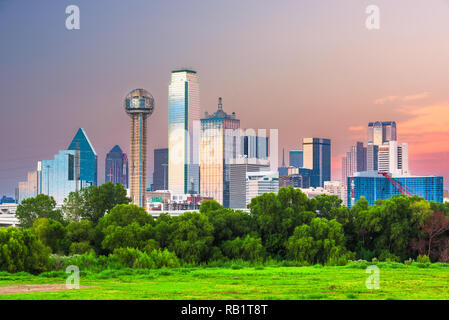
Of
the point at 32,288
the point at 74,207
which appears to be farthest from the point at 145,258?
the point at 74,207

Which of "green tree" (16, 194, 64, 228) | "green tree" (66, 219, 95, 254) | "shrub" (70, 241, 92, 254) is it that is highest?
"green tree" (16, 194, 64, 228)

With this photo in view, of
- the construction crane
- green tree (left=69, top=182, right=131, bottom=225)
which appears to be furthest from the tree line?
the construction crane

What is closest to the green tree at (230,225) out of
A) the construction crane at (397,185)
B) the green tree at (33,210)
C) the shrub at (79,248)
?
the shrub at (79,248)

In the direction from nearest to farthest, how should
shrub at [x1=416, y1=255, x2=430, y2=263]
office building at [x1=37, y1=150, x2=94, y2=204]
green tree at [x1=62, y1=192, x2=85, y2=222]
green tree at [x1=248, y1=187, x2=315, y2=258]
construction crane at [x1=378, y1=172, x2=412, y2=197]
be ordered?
shrub at [x1=416, y1=255, x2=430, y2=263]
green tree at [x1=248, y1=187, x2=315, y2=258]
green tree at [x1=62, y1=192, x2=85, y2=222]
construction crane at [x1=378, y1=172, x2=412, y2=197]
office building at [x1=37, y1=150, x2=94, y2=204]

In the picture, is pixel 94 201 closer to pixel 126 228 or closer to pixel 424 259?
pixel 126 228

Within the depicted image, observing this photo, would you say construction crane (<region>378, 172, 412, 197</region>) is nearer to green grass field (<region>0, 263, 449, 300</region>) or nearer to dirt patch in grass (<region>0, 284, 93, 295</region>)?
green grass field (<region>0, 263, 449, 300</region>)
